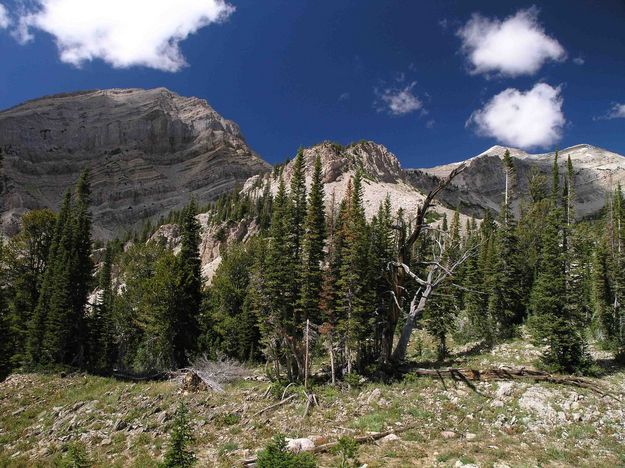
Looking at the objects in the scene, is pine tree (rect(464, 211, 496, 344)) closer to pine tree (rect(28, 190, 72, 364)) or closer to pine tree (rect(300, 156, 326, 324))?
pine tree (rect(300, 156, 326, 324))

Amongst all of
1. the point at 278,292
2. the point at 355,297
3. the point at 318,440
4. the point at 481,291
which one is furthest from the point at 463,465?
the point at 481,291

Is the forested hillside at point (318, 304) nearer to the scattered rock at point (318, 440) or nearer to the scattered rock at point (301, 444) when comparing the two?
the scattered rock at point (318, 440)

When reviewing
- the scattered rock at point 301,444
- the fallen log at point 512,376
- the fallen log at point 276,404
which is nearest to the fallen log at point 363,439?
the scattered rock at point 301,444

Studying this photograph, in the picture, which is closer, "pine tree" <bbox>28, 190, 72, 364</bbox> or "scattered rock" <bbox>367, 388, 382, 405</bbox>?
"scattered rock" <bbox>367, 388, 382, 405</bbox>

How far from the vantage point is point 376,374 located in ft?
80.2

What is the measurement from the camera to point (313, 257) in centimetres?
3147

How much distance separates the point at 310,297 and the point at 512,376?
1424 cm

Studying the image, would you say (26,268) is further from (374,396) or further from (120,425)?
(374,396)

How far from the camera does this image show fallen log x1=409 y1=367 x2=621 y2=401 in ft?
64.4

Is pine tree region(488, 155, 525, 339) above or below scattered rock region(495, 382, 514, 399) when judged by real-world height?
above

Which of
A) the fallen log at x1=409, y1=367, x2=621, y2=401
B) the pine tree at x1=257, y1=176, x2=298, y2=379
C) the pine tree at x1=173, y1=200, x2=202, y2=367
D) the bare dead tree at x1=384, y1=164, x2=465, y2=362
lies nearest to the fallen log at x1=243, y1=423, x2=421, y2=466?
the fallen log at x1=409, y1=367, x2=621, y2=401

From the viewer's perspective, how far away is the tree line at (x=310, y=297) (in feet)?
82.7

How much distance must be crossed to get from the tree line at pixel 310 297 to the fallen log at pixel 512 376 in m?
2.47

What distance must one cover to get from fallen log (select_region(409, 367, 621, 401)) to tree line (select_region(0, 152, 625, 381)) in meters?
2.47
